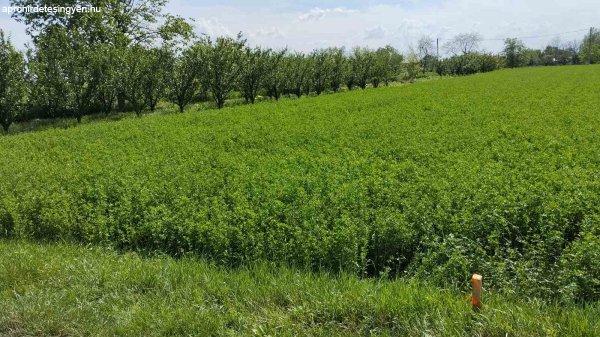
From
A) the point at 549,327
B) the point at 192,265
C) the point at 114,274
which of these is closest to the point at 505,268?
the point at 549,327

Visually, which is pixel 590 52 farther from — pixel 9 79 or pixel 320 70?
pixel 9 79

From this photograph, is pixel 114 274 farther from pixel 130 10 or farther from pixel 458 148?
pixel 130 10

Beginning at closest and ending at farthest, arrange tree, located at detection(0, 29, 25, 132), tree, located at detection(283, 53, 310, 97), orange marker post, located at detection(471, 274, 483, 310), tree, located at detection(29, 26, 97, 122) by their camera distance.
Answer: orange marker post, located at detection(471, 274, 483, 310) < tree, located at detection(0, 29, 25, 132) < tree, located at detection(29, 26, 97, 122) < tree, located at detection(283, 53, 310, 97)

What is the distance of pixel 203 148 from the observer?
1070cm

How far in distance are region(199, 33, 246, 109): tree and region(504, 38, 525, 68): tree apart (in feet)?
242

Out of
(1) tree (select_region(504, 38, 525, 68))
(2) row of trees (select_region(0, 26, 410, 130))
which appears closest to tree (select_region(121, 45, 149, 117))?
(2) row of trees (select_region(0, 26, 410, 130))

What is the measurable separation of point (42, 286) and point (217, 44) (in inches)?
992

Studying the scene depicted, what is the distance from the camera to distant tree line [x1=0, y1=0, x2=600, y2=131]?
2198 centimetres

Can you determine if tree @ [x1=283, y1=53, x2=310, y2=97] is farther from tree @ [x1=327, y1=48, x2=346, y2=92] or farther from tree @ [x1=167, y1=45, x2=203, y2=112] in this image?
tree @ [x1=167, y1=45, x2=203, y2=112]

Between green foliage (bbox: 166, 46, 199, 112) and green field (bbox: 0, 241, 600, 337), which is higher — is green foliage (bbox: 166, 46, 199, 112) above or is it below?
above

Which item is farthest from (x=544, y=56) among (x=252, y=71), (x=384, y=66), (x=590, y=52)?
(x=252, y=71)

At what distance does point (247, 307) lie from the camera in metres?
3.91

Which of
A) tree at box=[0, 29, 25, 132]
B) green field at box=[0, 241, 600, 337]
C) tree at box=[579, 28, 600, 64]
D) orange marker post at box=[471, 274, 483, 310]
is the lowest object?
green field at box=[0, 241, 600, 337]

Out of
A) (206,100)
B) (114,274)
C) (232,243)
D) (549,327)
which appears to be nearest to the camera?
(549,327)
